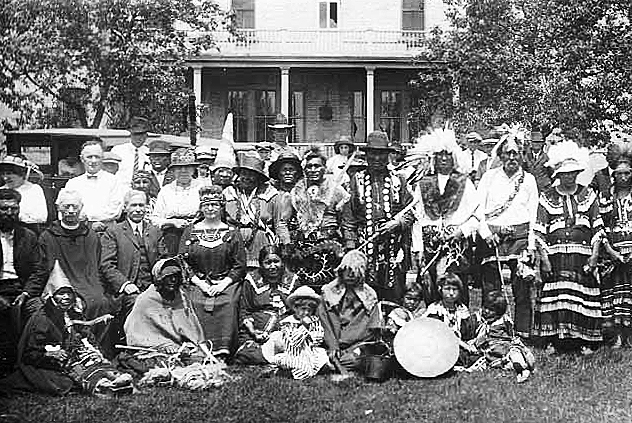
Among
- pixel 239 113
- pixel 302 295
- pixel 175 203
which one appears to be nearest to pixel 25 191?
pixel 175 203

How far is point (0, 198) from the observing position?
6082mm

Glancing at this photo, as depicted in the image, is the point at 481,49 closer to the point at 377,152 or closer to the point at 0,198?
the point at 377,152

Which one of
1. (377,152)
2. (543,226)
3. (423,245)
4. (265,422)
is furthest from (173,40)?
(265,422)

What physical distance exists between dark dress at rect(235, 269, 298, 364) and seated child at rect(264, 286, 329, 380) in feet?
1.39

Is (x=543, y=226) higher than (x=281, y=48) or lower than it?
lower

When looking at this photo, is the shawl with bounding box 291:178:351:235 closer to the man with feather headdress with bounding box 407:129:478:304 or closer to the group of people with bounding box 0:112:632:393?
the group of people with bounding box 0:112:632:393

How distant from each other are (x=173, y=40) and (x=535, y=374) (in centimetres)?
533

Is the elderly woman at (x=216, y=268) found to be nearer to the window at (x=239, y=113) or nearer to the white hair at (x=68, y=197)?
the white hair at (x=68, y=197)

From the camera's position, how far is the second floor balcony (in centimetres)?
973

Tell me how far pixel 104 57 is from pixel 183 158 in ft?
5.73

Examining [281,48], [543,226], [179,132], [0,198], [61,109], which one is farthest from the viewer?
[281,48]

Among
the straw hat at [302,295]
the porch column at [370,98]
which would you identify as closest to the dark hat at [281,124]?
the porch column at [370,98]

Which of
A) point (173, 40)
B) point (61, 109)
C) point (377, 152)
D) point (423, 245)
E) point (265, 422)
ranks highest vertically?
point (173, 40)

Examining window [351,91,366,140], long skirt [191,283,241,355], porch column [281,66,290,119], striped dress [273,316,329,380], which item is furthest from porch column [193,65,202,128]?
striped dress [273,316,329,380]
